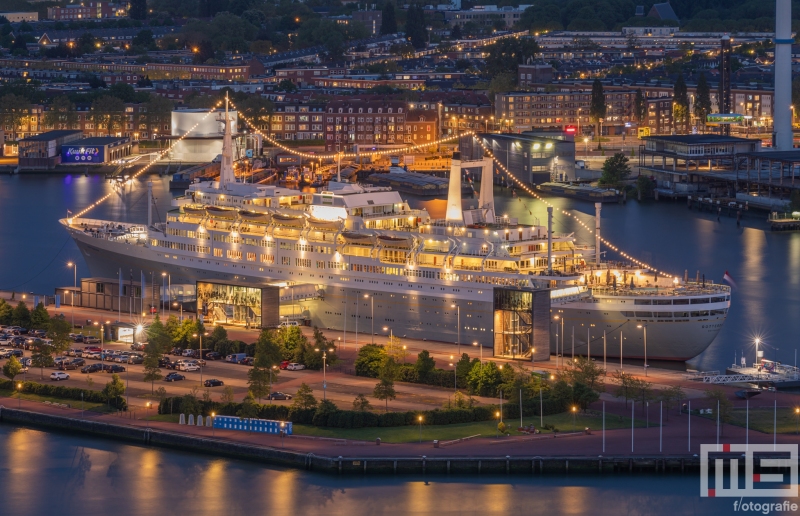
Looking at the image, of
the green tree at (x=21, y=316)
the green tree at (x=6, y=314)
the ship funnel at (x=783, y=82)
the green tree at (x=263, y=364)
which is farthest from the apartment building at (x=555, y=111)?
the green tree at (x=263, y=364)

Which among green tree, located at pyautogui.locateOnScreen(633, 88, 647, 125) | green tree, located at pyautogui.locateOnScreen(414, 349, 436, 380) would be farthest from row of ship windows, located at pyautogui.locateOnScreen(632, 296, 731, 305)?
green tree, located at pyautogui.locateOnScreen(633, 88, 647, 125)

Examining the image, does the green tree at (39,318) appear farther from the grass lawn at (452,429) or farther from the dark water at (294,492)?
the grass lawn at (452,429)

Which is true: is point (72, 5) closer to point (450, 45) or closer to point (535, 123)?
point (450, 45)

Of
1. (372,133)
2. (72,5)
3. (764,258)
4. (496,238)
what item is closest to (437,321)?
(496,238)

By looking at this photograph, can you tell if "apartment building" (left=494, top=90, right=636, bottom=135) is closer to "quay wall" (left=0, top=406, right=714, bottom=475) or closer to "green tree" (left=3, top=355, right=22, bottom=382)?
"green tree" (left=3, top=355, right=22, bottom=382)

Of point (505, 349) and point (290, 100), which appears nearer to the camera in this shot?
point (505, 349)

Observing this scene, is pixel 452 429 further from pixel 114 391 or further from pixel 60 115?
pixel 60 115

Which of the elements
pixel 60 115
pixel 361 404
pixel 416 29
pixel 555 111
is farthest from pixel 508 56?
pixel 361 404
